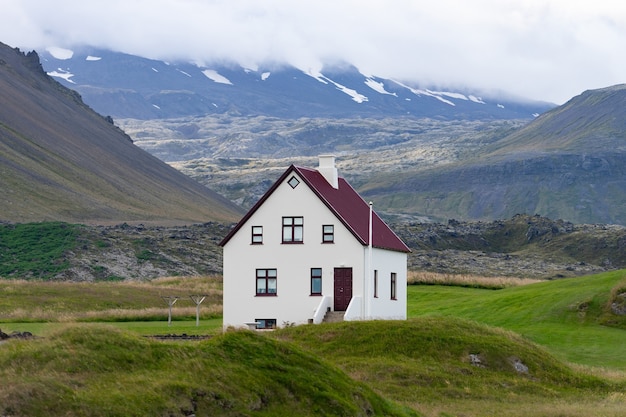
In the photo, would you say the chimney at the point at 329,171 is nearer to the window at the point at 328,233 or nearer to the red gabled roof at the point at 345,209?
the red gabled roof at the point at 345,209

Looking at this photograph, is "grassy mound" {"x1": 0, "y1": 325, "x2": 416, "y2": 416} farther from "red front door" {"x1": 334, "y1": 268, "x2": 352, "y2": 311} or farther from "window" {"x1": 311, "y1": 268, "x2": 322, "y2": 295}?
"window" {"x1": 311, "y1": 268, "x2": 322, "y2": 295}

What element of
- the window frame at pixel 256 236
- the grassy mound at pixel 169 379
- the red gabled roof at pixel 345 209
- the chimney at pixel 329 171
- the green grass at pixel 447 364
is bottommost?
the green grass at pixel 447 364

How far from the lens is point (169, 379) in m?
25.4

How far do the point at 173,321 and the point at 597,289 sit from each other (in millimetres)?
25656

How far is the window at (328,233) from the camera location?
6016 cm

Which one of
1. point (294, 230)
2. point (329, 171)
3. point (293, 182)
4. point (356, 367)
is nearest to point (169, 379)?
point (356, 367)

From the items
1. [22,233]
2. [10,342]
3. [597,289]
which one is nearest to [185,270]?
[22,233]

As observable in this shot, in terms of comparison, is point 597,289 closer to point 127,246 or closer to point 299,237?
point 299,237

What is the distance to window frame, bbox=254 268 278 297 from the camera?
60625 millimetres

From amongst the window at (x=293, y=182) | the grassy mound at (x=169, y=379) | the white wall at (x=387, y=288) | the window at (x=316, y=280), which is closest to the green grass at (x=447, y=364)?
the grassy mound at (x=169, y=379)

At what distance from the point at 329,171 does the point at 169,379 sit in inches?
1563

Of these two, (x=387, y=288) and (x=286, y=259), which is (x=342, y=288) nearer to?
(x=286, y=259)

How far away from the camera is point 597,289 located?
67875 millimetres

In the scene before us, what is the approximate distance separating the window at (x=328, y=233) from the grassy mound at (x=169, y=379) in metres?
29.9
